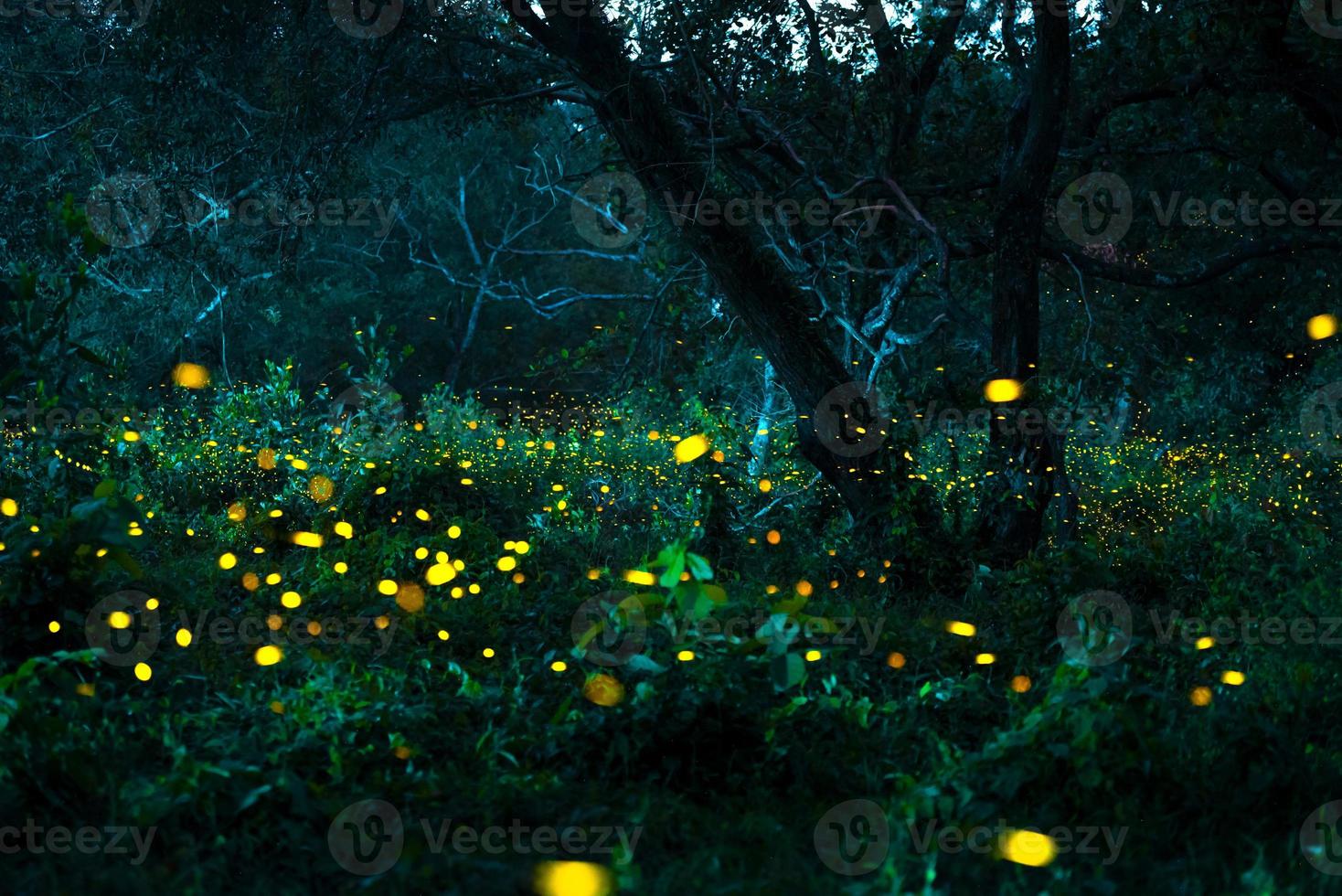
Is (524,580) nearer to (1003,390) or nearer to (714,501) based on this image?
(714,501)

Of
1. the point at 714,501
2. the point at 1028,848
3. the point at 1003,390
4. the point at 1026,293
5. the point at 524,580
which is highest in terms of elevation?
the point at 1026,293

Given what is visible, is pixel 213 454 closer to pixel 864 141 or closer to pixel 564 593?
pixel 564 593

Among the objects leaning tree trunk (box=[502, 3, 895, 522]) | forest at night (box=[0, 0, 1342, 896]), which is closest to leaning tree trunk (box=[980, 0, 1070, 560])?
forest at night (box=[0, 0, 1342, 896])

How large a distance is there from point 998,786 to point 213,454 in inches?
242

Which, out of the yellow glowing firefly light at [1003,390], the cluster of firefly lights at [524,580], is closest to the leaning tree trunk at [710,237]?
the cluster of firefly lights at [524,580]

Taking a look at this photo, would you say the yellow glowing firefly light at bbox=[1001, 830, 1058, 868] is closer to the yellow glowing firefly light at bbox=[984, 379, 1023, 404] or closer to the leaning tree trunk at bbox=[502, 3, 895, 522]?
the leaning tree trunk at bbox=[502, 3, 895, 522]

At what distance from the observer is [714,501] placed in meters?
6.70

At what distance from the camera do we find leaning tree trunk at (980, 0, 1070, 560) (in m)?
6.65

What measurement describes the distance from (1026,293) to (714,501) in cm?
208

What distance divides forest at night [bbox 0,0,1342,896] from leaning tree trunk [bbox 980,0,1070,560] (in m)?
0.03

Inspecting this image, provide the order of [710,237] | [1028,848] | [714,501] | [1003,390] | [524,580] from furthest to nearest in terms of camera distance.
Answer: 1. [710,237]
2. [714,501]
3. [1003,390]
4. [524,580]
5. [1028,848]

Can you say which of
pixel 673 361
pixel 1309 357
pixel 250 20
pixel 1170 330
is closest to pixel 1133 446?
pixel 1170 330

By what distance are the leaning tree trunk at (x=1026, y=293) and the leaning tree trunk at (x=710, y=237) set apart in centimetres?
70

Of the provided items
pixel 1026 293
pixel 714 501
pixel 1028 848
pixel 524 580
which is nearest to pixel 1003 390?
pixel 1026 293
